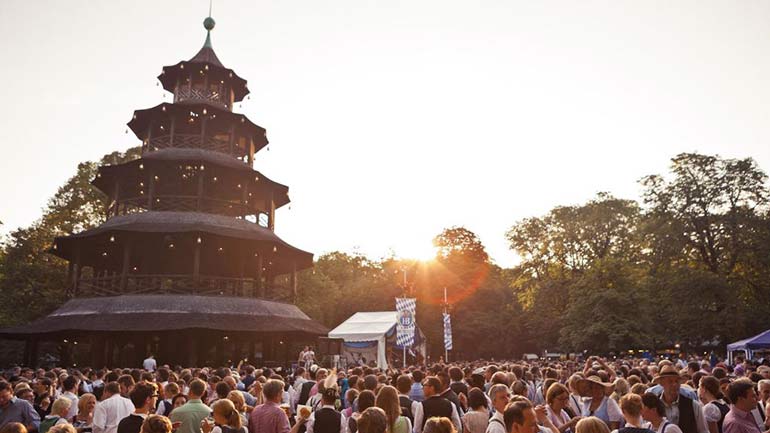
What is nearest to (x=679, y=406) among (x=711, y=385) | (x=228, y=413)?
(x=711, y=385)

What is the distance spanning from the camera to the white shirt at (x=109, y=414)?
A: 8.21m

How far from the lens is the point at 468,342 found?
61.3 metres

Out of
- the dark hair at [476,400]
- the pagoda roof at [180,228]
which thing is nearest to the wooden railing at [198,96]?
the pagoda roof at [180,228]

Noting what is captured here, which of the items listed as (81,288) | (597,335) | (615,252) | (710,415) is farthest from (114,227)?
(615,252)

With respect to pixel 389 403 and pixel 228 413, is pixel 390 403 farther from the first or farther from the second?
pixel 228 413

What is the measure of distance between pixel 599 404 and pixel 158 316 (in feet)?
77.6

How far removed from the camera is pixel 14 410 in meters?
8.66

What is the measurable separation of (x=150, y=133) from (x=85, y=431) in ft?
99.1

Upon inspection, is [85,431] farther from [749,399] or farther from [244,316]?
[244,316]

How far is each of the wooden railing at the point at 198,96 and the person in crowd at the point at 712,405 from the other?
3346 cm

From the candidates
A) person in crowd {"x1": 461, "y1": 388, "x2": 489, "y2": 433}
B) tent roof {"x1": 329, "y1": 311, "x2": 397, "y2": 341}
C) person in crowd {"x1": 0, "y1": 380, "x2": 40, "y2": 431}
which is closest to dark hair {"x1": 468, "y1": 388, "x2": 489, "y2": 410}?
person in crowd {"x1": 461, "y1": 388, "x2": 489, "y2": 433}

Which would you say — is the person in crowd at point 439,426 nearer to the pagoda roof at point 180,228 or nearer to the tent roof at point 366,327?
the pagoda roof at point 180,228

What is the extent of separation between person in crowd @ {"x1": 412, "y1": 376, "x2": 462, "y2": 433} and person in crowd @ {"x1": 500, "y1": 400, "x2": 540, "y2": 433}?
2594 mm

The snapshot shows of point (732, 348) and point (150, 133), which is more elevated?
point (150, 133)
